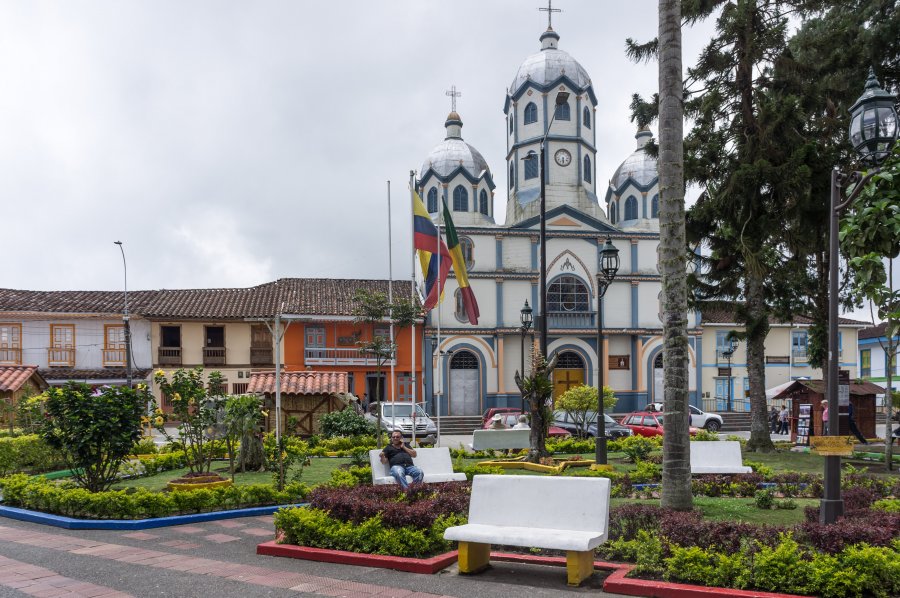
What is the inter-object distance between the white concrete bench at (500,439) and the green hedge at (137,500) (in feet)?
18.9

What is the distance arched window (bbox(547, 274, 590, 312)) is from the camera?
122 feet

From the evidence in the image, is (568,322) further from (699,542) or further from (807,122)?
(699,542)

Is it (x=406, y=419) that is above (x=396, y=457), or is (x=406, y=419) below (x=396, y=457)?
below

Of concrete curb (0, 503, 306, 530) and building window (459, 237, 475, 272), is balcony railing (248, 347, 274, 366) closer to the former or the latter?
building window (459, 237, 475, 272)

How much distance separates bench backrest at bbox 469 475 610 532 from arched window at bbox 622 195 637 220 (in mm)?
35061

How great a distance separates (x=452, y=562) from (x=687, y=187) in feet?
44.2

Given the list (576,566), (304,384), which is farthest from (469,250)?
(576,566)

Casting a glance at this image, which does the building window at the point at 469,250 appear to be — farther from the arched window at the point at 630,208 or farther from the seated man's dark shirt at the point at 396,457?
the seated man's dark shirt at the point at 396,457

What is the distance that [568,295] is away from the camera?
3725 centimetres

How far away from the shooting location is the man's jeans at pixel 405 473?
10.1 m

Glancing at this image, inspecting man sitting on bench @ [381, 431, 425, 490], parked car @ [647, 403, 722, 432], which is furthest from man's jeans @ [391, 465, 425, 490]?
A: parked car @ [647, 403, 722, 432]

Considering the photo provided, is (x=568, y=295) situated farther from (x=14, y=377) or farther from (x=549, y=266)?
(x=14, y=377)

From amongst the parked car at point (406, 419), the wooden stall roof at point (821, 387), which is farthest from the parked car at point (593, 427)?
the wooden stall roof at point (821, 387)

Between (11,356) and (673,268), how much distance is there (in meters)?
34.4
